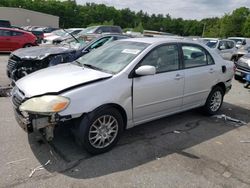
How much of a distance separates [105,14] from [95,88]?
8868 cm

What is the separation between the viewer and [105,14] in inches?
3474

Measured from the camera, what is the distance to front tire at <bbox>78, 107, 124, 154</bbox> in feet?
11.6

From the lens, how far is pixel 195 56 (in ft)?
17.0

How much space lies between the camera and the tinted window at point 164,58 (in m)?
4.36

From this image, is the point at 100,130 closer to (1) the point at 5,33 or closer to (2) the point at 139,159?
(2) the point at 139,159

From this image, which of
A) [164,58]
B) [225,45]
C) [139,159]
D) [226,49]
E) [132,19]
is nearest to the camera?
[139,159]

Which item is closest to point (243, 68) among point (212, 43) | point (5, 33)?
point (212, 43)

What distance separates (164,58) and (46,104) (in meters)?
2.19

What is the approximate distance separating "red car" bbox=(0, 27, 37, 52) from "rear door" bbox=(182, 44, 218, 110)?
1230 centimetres

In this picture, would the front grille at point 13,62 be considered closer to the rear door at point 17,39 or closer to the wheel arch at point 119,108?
the wheel arch at point 119,108

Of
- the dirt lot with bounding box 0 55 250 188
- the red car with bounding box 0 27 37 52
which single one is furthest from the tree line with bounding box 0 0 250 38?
the dirt lot with bounding box 0 55 250 188

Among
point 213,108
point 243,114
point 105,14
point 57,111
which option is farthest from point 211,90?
point 105,14

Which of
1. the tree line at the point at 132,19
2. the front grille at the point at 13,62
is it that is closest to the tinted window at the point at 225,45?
the front grille at the point at 13,62

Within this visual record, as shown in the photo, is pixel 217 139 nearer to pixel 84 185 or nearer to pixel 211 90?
pixel 211 90
